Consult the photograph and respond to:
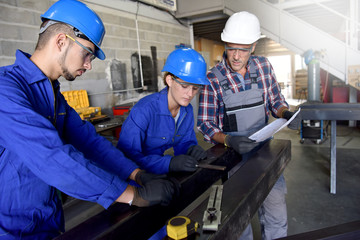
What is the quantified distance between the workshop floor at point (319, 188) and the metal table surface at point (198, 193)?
1.26 m

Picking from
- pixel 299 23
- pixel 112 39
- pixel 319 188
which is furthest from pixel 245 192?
pixel 299 23

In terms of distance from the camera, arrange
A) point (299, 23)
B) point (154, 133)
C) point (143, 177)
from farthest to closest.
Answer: point (299, 23)
point (154, 133)
point (143, 177)

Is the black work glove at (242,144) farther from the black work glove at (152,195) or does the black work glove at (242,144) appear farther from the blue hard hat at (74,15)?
the blue hard hat at (74,15)

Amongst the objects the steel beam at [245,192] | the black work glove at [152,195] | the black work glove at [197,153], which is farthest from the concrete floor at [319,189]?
the black work glove at [152,195]

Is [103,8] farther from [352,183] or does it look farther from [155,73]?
[352,183]

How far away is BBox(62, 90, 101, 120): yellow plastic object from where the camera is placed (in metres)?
3.36

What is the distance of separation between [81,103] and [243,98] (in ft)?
8.42

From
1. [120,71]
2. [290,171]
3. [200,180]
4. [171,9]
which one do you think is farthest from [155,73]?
[200,180]

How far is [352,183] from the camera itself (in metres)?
3.38

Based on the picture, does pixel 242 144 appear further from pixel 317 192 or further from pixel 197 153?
pixel 317 192

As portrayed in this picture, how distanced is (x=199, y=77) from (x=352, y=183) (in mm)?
3103

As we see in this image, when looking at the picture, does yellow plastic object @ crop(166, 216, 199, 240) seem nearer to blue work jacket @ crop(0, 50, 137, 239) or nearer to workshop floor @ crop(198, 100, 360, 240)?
blue work jacket @ crop(0, 50, 137, 239)

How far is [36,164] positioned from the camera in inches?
32.9

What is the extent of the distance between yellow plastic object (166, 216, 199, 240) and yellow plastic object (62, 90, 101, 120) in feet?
9.07
